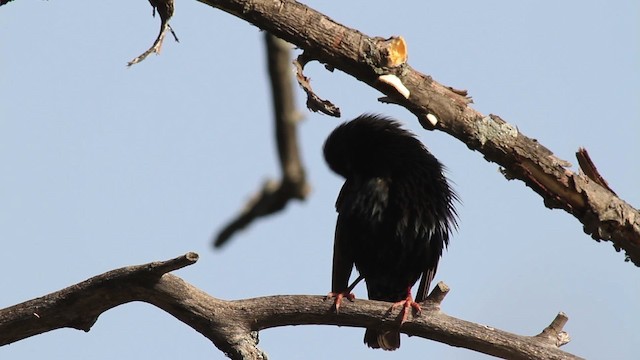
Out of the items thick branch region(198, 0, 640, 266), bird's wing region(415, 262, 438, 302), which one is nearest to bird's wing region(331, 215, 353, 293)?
bird's wing region(415, 262, 438, 302)

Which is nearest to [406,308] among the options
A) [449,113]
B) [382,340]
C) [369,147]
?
[449,113]

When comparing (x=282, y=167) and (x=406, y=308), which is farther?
(x=406, y=308)

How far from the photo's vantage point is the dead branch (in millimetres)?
1844

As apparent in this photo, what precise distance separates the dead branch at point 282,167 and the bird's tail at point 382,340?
4180 mm

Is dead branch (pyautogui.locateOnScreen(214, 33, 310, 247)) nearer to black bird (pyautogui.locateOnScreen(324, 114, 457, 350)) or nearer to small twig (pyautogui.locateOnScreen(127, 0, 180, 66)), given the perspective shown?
small twig (pyautogui.locateOnScreen(127, 0, 180, 66))

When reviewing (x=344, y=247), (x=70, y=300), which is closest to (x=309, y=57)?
(x=70, y=300)

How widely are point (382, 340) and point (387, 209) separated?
89 centimetres

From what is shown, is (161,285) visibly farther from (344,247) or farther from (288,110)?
(288,110)

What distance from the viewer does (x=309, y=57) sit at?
4.31m

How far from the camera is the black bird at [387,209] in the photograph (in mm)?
5859

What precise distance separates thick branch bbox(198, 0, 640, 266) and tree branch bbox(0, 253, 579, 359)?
67cm

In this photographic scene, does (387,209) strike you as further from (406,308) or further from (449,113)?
(449,113)

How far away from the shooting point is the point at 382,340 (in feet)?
19.7

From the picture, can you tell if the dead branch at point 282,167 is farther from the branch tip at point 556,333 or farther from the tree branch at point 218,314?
the branch tip at point 556,333
